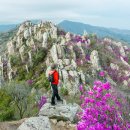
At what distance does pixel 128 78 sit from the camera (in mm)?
127500

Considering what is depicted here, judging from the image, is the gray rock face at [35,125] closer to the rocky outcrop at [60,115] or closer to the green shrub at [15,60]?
the rocky outcrop at [60,115]

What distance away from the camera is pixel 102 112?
12.8m

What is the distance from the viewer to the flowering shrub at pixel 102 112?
12451mm

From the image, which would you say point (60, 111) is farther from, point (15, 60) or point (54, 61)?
point (15, 60)

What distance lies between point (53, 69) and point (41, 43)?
10281 centimetres

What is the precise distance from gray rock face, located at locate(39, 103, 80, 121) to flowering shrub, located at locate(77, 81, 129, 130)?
36.5 ft

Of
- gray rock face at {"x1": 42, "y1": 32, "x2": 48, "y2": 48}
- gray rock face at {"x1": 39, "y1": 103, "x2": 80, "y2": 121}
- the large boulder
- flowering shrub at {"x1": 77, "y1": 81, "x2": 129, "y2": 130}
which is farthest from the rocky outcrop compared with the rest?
gray rock face at {"x1": 42, "y1": 32, "x2": 48, "y2": 48}

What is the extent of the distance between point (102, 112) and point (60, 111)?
40.6 ft

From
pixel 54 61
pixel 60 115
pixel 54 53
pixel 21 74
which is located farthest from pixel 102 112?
pixel 21 74

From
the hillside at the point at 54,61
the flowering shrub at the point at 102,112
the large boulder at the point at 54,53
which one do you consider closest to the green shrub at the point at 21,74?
the hillside at the point at 54,61

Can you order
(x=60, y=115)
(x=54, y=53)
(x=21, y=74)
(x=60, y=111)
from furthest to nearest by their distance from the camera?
1. (x=21, y=74)
2. (x=54, y=53)
3. (x=60, y=111)
4. (x=60, y=115)

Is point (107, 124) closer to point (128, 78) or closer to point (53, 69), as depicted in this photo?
point (53, 69)

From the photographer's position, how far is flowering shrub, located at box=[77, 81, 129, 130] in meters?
12.5

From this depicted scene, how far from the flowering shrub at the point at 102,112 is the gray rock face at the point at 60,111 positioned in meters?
11.1
